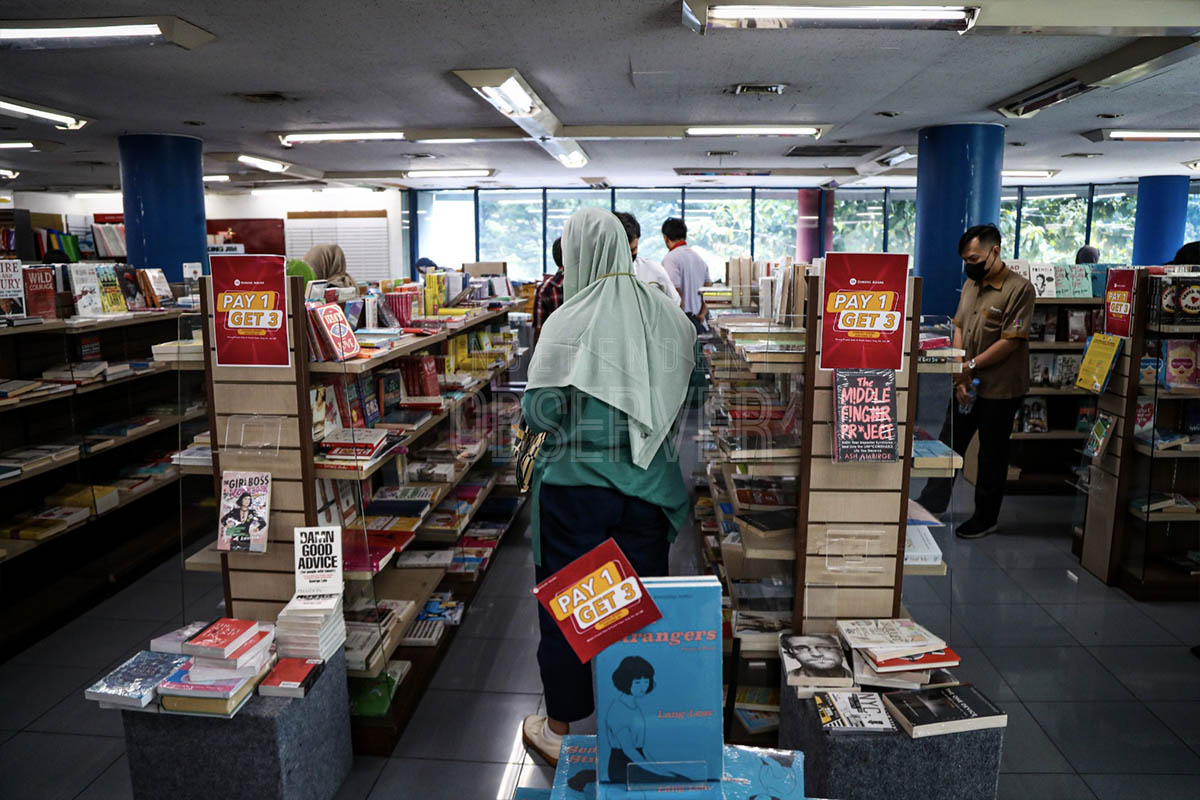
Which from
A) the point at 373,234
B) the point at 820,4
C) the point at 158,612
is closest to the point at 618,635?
the point at 820,4

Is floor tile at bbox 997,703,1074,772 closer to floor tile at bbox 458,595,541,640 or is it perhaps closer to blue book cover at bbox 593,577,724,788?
blue book cover at bbox 593,577,724,788

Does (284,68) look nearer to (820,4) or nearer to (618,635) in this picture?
(820,4)

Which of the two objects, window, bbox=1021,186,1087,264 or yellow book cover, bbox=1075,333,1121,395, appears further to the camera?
window, bbox=1021,186,1087,264

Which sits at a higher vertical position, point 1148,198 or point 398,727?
point 1148,198

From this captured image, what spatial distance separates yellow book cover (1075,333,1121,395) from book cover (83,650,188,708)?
461cm

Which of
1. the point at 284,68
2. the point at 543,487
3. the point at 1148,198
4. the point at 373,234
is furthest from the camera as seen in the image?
the point at 373,234

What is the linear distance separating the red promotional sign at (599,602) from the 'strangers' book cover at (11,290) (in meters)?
3.96

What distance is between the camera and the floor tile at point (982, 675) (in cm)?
340

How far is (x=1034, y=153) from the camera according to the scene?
32.0 ft

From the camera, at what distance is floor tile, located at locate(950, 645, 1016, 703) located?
11.1 feet

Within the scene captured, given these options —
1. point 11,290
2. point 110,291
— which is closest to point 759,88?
point 110,291

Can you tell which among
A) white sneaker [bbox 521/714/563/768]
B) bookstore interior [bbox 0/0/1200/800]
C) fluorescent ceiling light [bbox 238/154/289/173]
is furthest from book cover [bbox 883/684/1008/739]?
fluorescent ceiling light [bbox 238/154/289/173]

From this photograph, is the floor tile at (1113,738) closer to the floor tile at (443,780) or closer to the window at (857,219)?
the floor tile at (443,780)

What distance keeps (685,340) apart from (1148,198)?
12999mm
